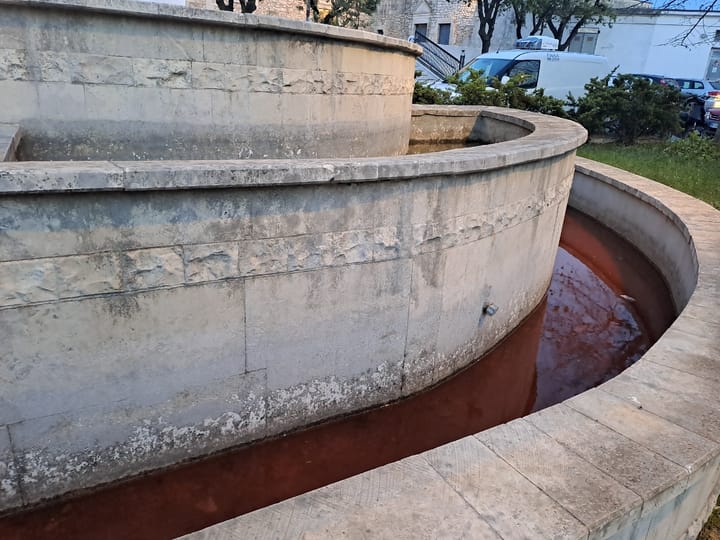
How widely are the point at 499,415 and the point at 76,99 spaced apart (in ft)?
14.4

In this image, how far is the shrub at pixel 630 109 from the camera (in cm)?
1344

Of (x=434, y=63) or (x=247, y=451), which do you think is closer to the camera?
(x=247, y=451)

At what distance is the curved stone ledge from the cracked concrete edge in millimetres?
2737

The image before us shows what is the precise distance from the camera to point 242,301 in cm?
311

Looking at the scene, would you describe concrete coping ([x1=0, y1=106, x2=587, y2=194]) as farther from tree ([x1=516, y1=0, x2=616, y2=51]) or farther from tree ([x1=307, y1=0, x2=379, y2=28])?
tree ([x1=516, y1=0, x2=616, y2=51])

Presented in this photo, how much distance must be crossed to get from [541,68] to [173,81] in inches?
605

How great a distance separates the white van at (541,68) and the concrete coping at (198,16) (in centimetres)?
1230

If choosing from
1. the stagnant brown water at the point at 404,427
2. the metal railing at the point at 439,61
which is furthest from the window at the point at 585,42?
the stagnant brown water at the point at 404,427

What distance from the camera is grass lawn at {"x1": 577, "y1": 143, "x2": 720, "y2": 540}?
9125 mm

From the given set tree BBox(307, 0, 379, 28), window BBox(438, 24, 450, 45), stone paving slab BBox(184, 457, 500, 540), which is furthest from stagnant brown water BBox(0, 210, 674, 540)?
window BBox(438, 24, 450, 45)

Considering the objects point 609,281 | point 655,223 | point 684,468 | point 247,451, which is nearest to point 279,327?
point 247,451

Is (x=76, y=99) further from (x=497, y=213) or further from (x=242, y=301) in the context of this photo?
(x=497, y=213)

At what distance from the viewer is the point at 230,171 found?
9.07 feet

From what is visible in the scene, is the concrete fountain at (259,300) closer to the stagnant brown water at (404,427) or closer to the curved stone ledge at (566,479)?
the curved stone ledge at (566,479)
